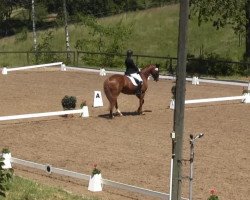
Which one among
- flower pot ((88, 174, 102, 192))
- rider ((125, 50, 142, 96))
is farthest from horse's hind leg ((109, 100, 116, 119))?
flower pot ((88, 174, 102, 192))

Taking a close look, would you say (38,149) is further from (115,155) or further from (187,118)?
(187,118)

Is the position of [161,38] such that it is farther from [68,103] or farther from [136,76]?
[68,103]

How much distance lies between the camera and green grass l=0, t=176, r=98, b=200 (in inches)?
350

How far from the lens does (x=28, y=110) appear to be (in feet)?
68.9

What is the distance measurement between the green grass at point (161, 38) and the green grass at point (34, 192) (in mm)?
36871

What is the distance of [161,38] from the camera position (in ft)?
186

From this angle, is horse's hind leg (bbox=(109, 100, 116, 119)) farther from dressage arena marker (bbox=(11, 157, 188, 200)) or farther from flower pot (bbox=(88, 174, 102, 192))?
flower pot (bbox=(88, 174, 102, 192))

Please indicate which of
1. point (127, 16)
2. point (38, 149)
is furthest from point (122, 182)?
point (127, 16)

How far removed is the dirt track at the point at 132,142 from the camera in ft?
37.9

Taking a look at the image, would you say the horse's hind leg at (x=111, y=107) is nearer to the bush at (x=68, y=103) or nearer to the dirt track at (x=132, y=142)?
the dirt track at (x=132, y=142)

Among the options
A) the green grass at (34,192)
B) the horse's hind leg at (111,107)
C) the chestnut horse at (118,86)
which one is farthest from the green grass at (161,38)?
the green grass at (34,192)

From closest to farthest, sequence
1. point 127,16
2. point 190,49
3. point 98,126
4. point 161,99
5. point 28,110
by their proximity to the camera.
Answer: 1. point 98,126
2. point 28,110
3. point 161,99
4. point 190,49
5. point 127,16

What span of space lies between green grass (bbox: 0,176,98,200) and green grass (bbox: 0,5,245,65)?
3687 centimetres

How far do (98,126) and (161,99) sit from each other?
653 centimetres
